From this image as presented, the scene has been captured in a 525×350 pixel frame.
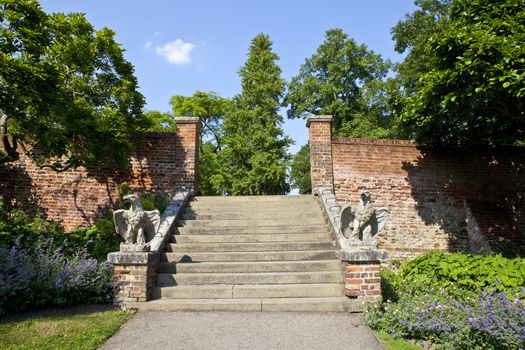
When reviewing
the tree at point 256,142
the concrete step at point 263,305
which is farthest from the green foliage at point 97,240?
the tree at point 256,142

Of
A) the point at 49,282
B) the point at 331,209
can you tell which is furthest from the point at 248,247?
the point at 49,282

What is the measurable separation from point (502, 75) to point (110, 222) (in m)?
8.73

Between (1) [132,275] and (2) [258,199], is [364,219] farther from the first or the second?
(2) [258,199]

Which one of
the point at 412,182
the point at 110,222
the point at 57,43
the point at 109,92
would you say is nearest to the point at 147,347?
the point at 110,222

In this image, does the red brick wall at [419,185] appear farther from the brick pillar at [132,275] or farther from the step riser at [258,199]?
the brick pillar at [132,275]

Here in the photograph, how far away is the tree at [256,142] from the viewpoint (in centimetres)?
2052

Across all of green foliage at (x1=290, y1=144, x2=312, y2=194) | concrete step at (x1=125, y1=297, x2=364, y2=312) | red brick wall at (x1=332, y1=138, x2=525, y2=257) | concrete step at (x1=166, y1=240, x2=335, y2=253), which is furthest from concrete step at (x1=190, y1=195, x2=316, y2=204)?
green foliage at (x1=290, y1=144, x2=312, y2=194)

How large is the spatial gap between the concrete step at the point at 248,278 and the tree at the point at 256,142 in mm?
14203

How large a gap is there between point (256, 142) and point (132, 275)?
15.9m

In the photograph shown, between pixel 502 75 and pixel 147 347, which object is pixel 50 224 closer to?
pixel 147 347

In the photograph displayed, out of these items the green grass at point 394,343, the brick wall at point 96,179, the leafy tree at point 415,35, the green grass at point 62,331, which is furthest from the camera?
the leafy tree at point 415,35

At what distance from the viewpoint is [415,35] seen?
766 inches

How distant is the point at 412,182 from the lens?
10117 mm

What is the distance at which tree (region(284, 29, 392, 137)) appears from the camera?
2256 cm
